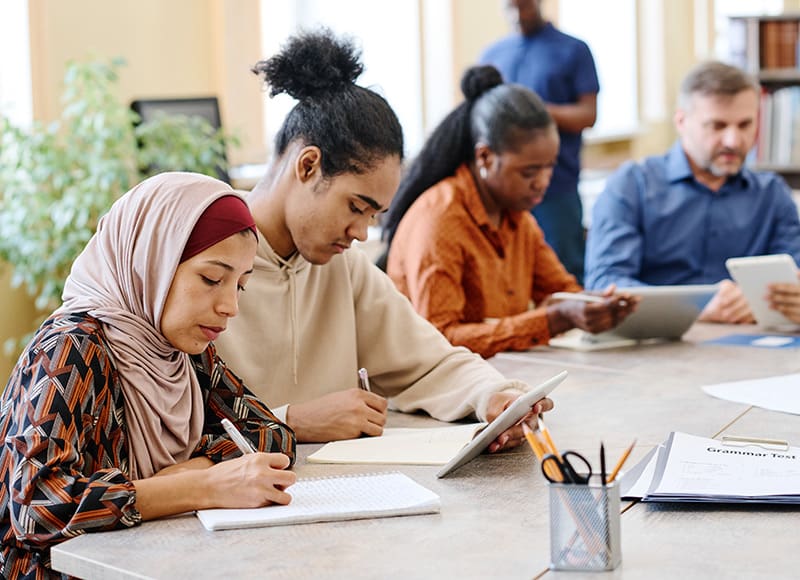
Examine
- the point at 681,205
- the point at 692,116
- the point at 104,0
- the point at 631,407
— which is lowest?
the point at 631,407

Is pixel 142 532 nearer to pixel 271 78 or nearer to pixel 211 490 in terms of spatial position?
pixel 211 490

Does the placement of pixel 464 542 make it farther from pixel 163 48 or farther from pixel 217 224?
pixel 163 48

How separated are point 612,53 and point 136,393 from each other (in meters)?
6.27

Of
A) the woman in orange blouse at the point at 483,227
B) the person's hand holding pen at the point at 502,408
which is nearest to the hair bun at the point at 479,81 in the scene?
the woman in orange blouse at the point at 483,227

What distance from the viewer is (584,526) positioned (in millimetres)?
1299

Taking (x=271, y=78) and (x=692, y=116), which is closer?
(x=271, y=78)

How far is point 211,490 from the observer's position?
1534 mm

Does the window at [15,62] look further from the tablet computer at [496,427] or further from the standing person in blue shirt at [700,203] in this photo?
the tablet computer at [496,427]

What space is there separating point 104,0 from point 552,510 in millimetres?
3040

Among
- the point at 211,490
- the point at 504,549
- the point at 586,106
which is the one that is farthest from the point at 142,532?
the point at 586,106

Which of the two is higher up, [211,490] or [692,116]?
[692,116]

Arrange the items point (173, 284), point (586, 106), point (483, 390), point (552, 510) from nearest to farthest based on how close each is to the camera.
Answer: point (552, 510) → point (173, 284) → point (483, 390) → point (586, 106)

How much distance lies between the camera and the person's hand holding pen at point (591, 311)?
273 cm

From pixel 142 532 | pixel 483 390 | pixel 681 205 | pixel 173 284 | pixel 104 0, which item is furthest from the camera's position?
pixel 104 0
